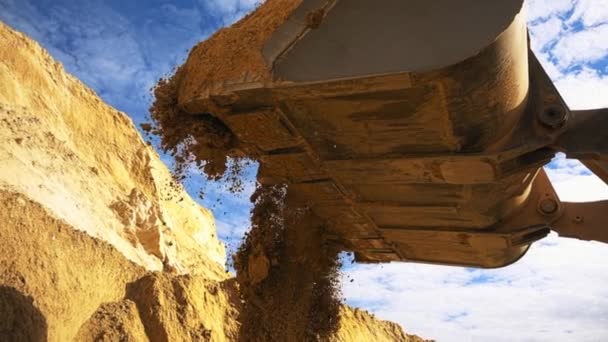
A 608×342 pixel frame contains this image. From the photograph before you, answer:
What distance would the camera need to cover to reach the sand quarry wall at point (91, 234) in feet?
18.5

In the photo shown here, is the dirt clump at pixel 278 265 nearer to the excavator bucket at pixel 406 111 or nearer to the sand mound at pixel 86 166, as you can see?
the excavator bucket at pixel 406 111

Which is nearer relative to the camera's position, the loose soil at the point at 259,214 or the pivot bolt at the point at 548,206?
the loose soil at the point at 259,214

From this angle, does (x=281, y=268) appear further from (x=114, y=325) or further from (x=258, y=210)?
(x=114, y=325)

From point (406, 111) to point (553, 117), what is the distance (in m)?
1.06

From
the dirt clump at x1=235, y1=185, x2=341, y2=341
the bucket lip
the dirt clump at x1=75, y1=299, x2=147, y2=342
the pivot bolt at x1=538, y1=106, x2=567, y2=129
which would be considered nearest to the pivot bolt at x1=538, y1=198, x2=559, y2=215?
the pivot bolt at x1=538, y1=106, x2=567, y2=129

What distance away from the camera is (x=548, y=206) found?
4195mm

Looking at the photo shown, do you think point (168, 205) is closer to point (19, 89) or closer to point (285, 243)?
point (19, 89)

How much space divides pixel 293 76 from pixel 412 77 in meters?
0.68

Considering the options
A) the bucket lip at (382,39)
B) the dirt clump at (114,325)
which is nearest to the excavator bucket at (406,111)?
the bucket lip at (382,39)

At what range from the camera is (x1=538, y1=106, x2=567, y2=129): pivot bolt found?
11.0ft

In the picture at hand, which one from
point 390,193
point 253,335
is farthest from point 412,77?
point 253,335

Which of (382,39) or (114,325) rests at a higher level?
(382,39)

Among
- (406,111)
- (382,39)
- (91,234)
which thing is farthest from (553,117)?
(91,234)

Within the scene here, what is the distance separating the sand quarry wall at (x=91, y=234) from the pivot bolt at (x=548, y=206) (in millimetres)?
3044
